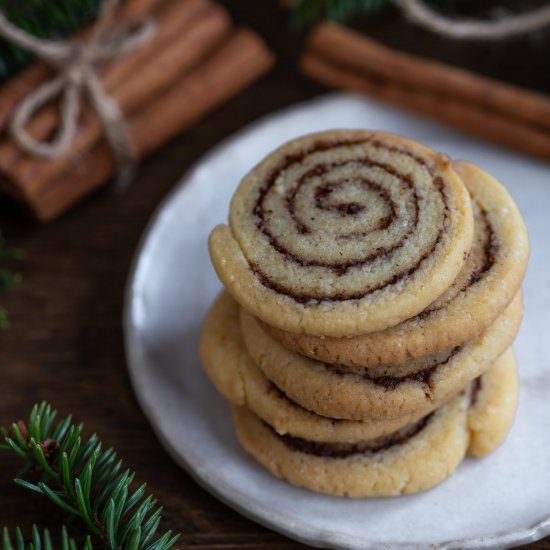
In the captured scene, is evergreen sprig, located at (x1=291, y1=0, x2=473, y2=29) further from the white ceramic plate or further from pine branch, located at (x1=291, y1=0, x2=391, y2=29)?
the white ceramic plate

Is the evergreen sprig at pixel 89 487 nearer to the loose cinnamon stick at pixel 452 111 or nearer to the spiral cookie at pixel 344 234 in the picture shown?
the spiral cookie at pixel 344 234

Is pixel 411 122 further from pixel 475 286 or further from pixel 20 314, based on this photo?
pixel 20 314

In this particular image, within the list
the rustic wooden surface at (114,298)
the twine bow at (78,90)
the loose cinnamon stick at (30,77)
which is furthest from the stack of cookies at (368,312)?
the loose cinnamon stick at (30,77)

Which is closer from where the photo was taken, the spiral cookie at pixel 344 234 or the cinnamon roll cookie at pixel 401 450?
the spiral cookie at pixel 344 234

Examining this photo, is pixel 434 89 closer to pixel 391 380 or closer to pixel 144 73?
pixel 144 73

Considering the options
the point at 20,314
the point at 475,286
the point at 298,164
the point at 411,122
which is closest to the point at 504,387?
the point at 475,286

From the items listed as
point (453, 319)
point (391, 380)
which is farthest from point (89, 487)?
point (453, 319)

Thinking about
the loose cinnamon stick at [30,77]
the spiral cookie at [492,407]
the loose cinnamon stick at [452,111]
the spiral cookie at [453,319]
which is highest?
the loose cinnamon stick at [30,77]
